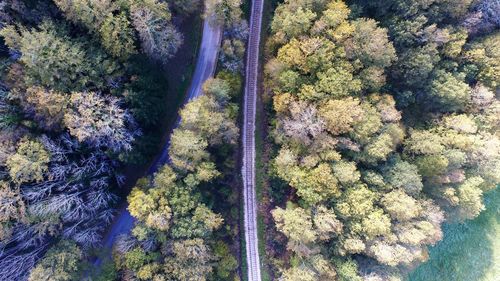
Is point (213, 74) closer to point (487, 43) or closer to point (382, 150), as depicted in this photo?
point (382, 150)

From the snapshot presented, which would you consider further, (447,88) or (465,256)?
(465,256)

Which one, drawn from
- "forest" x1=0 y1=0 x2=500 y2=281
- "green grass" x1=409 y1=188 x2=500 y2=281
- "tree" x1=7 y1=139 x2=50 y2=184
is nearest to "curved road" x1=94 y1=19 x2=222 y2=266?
"forest" x1=0 y1=0 x2=500 y2=281

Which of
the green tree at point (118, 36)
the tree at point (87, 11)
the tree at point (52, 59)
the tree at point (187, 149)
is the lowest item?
the tree at point (187, 149)

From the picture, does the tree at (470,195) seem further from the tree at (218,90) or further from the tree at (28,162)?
the tree at (28,162)

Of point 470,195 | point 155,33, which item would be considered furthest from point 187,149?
point 470,195

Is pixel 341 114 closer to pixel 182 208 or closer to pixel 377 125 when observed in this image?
pixel 377 125

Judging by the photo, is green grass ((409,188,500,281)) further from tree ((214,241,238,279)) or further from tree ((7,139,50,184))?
tree ((7,139,50,184))

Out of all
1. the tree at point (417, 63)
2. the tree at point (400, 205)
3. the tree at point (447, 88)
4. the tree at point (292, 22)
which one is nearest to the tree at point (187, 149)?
the tree at point (292, 22)
